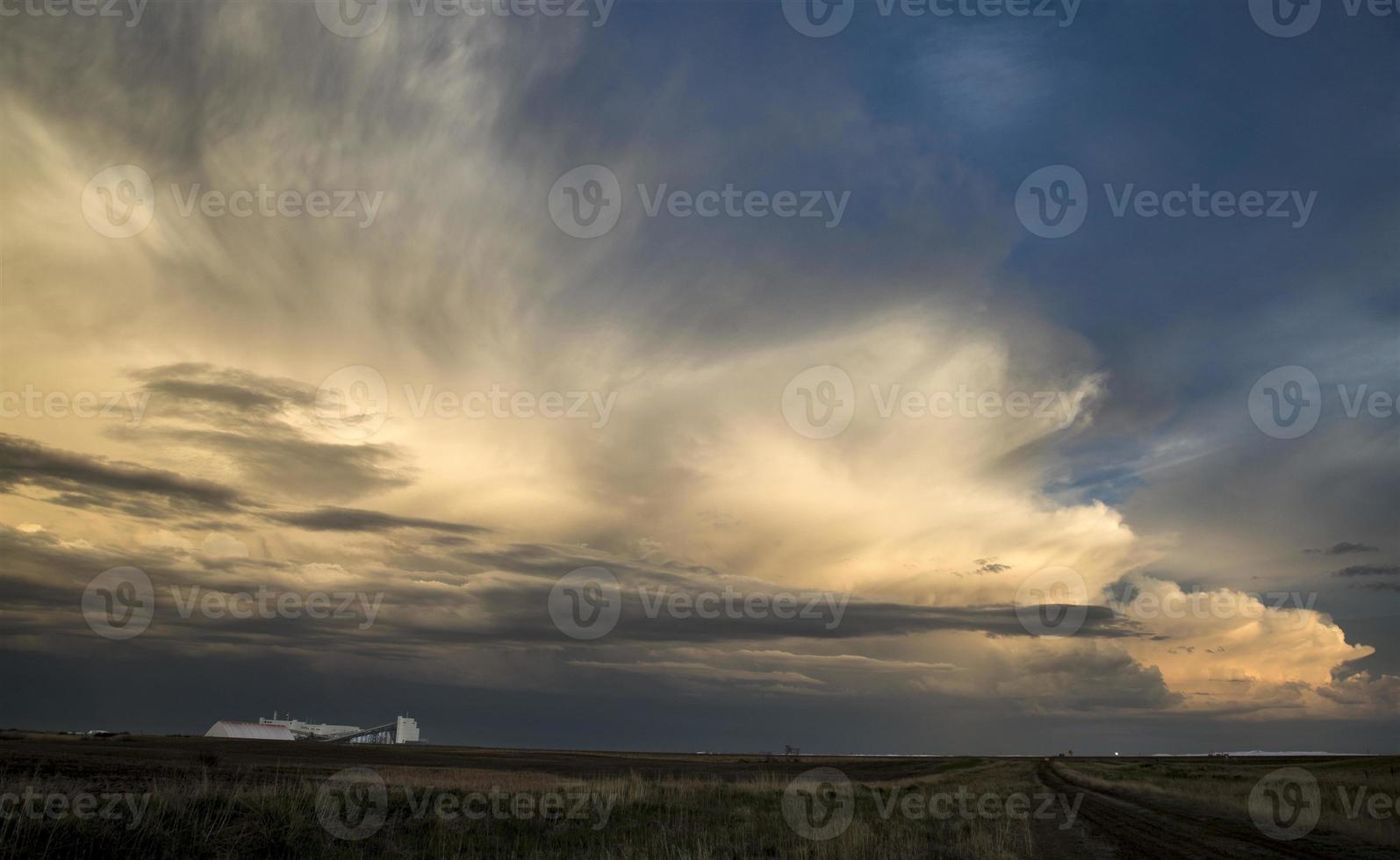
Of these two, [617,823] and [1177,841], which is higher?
[1177,841]

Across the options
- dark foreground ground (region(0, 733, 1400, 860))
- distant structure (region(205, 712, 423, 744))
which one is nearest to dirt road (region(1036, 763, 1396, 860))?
dark foreground ground (region(0, 733, 1400, 860))

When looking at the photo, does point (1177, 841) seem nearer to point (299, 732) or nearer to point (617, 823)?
point (617, 823)

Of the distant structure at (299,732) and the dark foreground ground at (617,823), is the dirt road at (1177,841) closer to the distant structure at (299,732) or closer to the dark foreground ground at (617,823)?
the dark foreground ground at (617,823)

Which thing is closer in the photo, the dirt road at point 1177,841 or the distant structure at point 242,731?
the dirt road at point 1177,841

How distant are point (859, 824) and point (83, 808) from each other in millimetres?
17836

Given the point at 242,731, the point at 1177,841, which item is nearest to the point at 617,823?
the point at 1177,841

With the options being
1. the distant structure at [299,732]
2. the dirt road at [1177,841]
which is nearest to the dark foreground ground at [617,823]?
the dirt road at [1177,841]

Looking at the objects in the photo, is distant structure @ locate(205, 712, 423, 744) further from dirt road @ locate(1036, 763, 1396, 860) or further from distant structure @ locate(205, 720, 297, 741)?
dirt road @ locate(1036, 763, 1396, 860)

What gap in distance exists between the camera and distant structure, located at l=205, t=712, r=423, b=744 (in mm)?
169500

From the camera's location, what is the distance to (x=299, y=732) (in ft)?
640

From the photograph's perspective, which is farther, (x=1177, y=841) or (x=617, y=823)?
(x=617, y=823)

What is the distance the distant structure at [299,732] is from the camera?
169500 mm

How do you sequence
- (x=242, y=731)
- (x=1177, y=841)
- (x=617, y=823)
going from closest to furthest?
(x=1177, y=841) < (x=617, y=823) < (x=242, y=731)

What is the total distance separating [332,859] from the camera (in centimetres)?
1573
